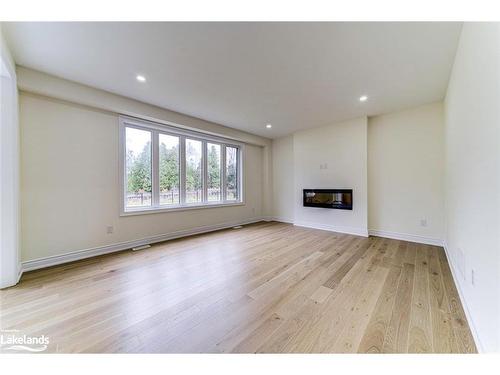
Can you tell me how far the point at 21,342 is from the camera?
135cm

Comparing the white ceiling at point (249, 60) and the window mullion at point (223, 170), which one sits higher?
the white ceiling at point (249, 60)

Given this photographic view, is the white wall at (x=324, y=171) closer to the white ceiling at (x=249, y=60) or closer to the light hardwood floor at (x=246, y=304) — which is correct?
the white ceiling at (x=249, y=60)

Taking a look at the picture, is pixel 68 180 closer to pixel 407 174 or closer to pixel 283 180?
pixel 283 180

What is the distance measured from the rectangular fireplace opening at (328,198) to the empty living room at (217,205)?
41 millimetres

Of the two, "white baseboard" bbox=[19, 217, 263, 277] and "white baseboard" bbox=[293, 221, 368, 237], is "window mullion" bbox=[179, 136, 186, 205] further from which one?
"white baseboard" bbox=[293, 221, 368, 237]

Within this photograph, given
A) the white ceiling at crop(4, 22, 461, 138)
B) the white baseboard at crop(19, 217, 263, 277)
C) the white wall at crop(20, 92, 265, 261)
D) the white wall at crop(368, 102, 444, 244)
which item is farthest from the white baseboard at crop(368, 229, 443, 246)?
the white wall at crop(20, 92, 265, 261)

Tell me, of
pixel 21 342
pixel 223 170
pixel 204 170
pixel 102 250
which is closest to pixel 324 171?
pixel 223 170

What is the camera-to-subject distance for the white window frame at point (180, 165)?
10.9 feet

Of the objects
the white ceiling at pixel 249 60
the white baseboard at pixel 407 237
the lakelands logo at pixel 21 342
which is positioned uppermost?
the white ceiling at pixel 249 60

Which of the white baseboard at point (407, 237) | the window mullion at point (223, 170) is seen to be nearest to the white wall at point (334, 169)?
the white baseboard at point (407, 237)

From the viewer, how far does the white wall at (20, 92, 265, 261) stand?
2.51 meters

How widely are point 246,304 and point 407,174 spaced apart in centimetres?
382
